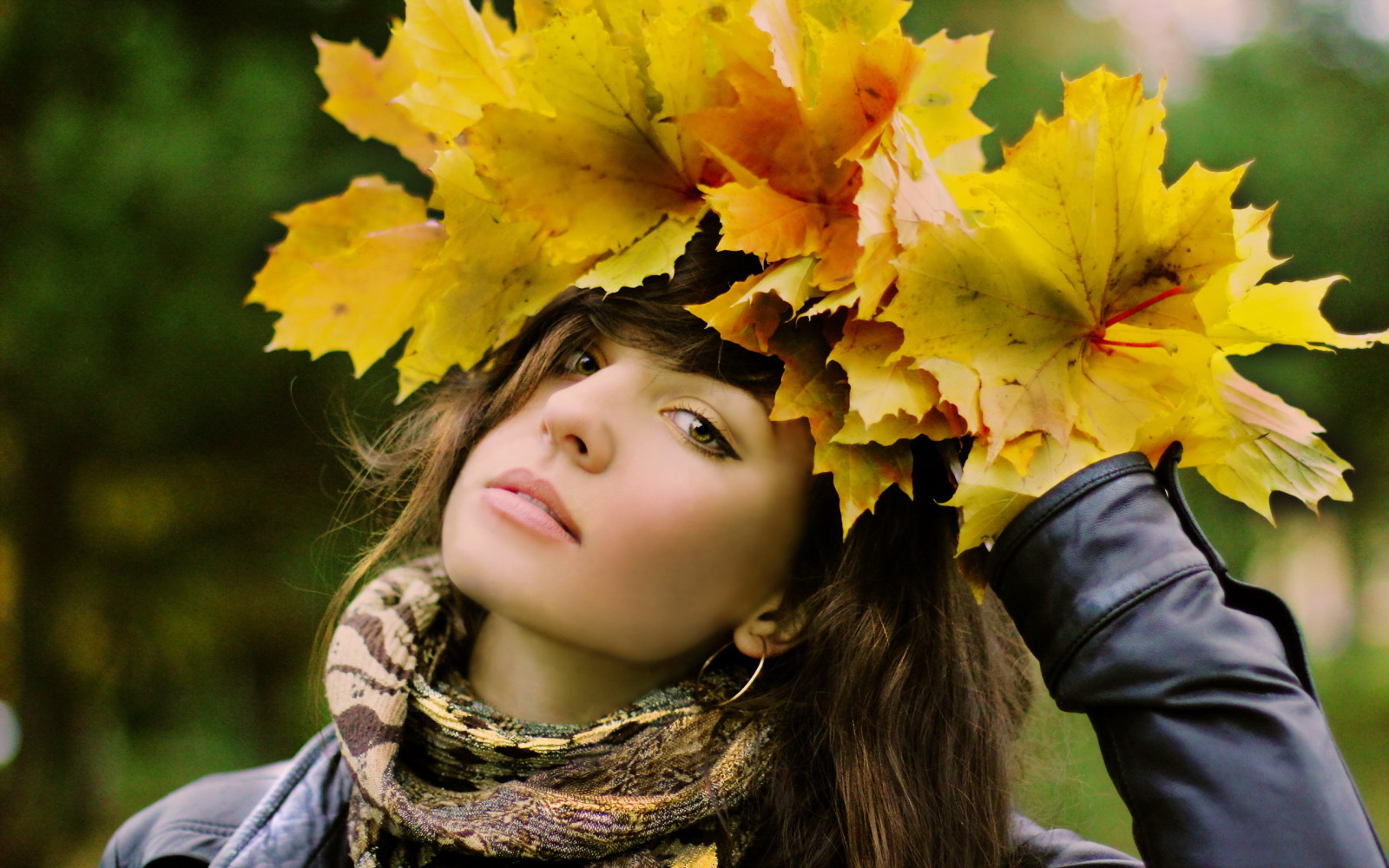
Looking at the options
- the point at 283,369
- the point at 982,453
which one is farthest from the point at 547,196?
the point at 283,369

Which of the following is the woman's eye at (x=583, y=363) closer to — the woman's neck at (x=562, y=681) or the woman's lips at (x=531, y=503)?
the woman's lips at (x=531, y=503)

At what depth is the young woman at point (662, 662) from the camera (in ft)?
4.99

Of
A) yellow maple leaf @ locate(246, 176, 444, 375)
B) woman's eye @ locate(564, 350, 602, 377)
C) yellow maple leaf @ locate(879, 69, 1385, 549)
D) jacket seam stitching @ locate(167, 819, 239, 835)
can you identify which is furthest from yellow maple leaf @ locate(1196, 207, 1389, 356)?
jacket seam stitching @ locate(167, 819, 239, 835)

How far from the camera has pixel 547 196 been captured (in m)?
1.54

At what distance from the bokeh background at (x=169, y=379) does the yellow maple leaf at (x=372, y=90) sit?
5.16 ft

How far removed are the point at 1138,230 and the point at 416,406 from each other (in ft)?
5.05

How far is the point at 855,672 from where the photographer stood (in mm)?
1620

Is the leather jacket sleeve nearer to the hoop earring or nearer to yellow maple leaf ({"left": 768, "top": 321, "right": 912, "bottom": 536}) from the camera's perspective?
yellow maple leaf ({"left": 768, "top": 321, "right": 912, "bottom": 536})

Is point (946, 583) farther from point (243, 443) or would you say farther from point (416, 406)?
point (243, 443)

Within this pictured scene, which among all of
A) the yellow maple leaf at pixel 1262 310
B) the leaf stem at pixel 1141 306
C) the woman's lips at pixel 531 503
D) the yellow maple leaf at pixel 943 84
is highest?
the yellow maple leaf at pixel 943 84

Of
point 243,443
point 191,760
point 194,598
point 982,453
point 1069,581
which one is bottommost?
point 191,760

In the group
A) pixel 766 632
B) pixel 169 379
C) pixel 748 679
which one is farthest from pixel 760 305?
pixel 169 379

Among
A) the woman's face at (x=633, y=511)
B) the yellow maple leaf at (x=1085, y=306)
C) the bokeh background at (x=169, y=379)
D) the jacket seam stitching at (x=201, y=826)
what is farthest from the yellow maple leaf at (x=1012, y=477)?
the bokeh background at (x=169, y=379)

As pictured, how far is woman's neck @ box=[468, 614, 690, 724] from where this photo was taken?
5.63ft
